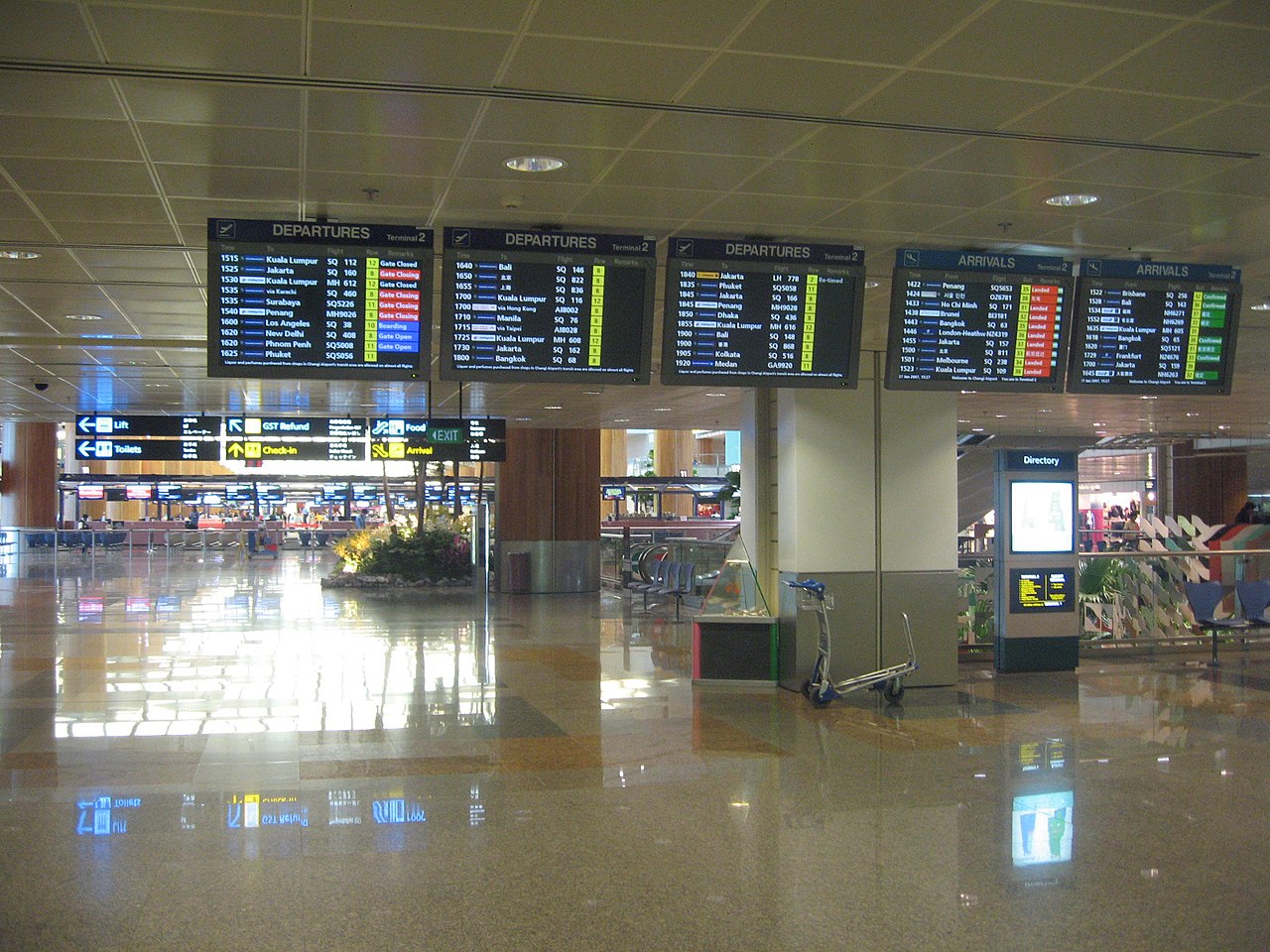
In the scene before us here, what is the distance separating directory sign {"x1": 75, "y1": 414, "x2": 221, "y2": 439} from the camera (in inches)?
690

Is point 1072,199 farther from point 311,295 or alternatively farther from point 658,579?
point 658,579

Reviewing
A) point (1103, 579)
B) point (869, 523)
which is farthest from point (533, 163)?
point (1103, 579)

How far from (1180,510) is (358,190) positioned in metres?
36.2

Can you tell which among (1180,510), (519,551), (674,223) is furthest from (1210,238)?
(1180,510)

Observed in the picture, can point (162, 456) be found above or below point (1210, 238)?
below

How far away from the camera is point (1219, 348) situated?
8.79m

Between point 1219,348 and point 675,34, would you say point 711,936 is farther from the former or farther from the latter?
point 1219,348

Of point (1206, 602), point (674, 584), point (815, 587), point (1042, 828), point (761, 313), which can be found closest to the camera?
point (1042, 828)

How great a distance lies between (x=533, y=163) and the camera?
21.7ft

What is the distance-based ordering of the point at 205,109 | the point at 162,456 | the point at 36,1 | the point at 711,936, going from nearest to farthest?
1. the point at 36,1
2. the point at 711,936
3. the point at 205,109
4. the point at 162,456

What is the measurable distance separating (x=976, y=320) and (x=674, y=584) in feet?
36.4

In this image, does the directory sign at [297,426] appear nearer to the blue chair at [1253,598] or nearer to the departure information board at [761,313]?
the departure information board at [761,313]

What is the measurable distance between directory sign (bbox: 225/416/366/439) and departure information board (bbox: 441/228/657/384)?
11.6 m

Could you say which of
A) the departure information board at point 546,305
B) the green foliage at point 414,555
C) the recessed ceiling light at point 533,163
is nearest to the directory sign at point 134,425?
the green foliage at point 414,555
